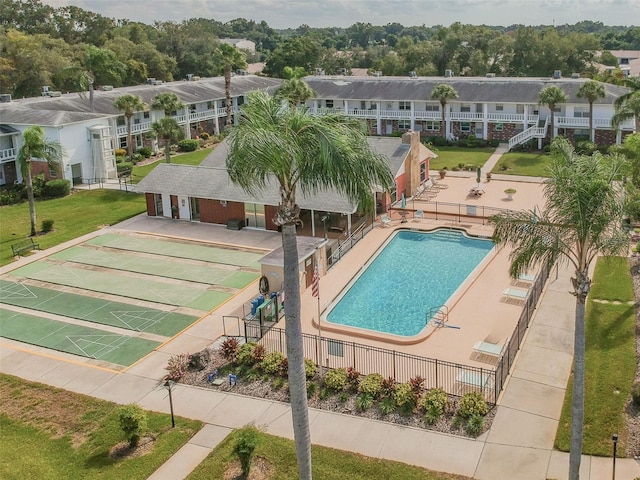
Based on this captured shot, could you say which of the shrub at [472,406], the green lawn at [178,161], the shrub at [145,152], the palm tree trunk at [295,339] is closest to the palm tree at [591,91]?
the green lawn at [178,161]

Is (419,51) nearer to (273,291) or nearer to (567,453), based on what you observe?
(273,291)

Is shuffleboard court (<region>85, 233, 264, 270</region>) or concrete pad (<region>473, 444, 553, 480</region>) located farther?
shuffleboard court (<region>85, 233, 264, 270</region>)

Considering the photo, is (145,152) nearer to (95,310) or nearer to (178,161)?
(178,161)

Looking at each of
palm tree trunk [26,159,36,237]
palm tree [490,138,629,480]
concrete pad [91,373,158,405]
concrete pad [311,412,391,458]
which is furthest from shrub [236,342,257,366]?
palm tree trunk [26,159,36,237]

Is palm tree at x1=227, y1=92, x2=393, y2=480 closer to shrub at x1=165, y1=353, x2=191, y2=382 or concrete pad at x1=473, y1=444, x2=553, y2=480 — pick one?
concrete pad at x1=473, y1=444, x2=553, y2=480

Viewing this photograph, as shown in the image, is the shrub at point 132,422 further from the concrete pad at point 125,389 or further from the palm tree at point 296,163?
the palm tree at point 296,163
